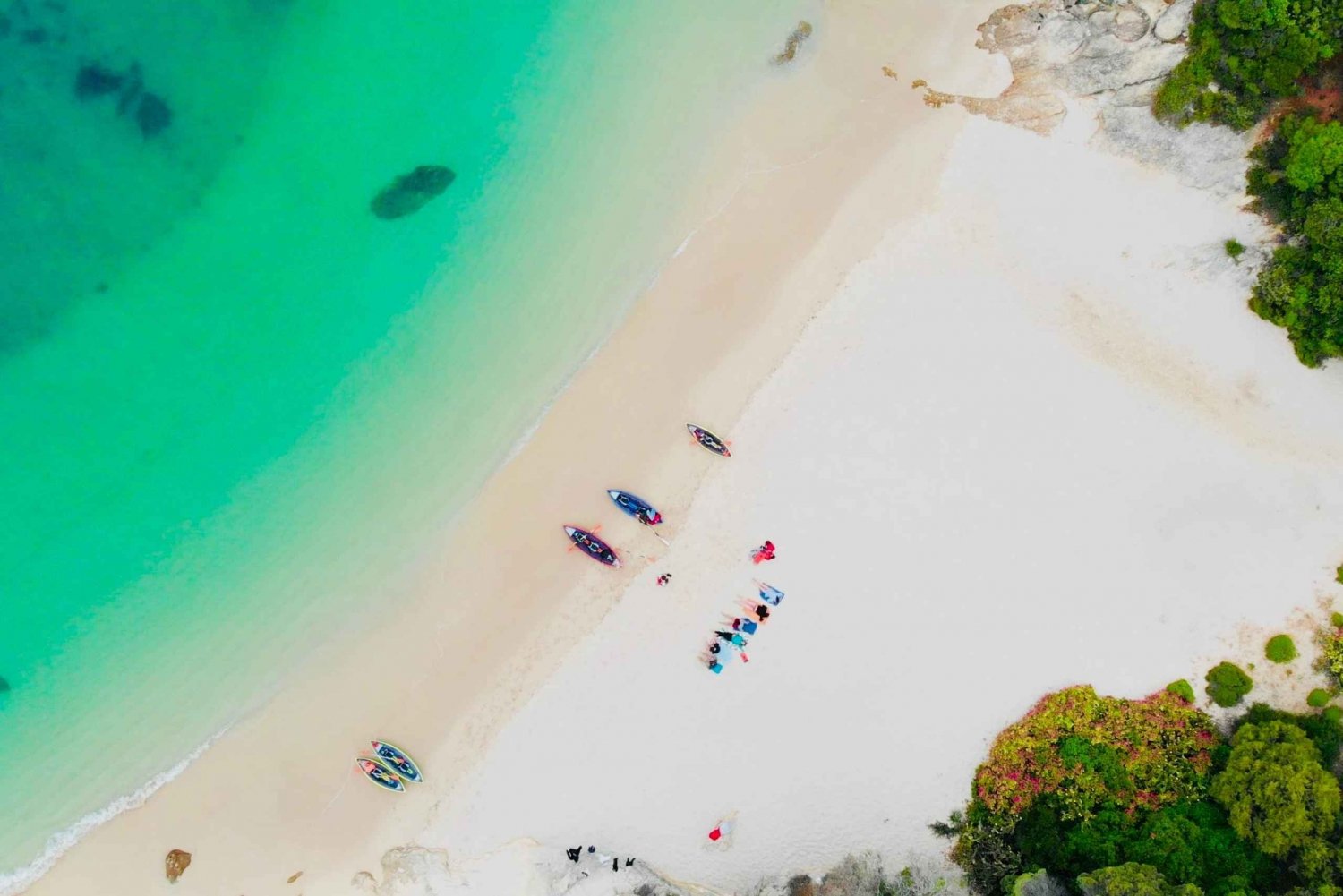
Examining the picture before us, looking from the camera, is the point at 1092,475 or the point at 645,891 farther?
the point at 1092,475

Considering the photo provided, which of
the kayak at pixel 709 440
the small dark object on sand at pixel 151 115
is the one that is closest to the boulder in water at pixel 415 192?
the small dark object on sand at pixel 151 115

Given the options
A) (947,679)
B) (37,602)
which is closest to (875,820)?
(947,679)

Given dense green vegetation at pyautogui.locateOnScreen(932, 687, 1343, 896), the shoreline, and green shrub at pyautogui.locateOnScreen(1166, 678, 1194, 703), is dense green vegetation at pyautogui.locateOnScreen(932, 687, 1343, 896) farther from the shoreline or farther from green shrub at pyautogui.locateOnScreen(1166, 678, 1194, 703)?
the shoreline

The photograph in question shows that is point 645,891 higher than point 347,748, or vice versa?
point 645,891

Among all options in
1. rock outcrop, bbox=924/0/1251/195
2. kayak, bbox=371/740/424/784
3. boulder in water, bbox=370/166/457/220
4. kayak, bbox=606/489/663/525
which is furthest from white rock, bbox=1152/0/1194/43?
kayak, bbox=371/740/424/784

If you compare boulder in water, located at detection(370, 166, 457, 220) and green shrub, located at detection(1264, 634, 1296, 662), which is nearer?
green shrub, located at detection(1264, 634, 1296, 662)

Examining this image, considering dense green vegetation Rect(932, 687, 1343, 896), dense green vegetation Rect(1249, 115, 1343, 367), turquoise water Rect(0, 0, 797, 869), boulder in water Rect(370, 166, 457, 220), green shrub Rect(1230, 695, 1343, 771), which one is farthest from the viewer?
boulder in water Rect(370, 166, 457, 220)

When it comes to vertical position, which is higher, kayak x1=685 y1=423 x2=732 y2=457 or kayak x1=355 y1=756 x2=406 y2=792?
kayak x1=685 y1=423 x2=732 y2=457

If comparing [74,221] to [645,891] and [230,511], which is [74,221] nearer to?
[230,511]
